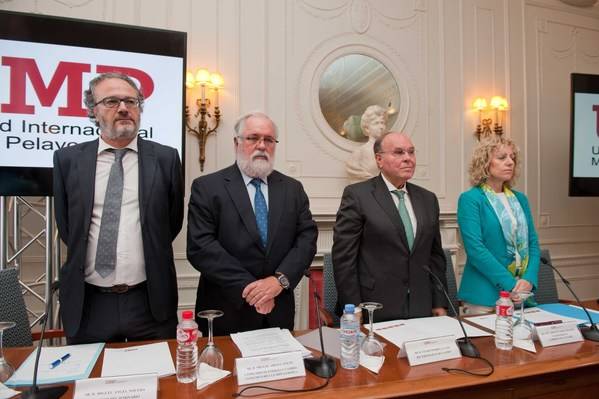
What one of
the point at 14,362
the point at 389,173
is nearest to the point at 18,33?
the point at 14,362

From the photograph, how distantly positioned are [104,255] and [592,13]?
233 inches

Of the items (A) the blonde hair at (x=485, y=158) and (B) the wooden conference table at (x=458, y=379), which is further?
(A) the blonde hair at (x=485, y=158)

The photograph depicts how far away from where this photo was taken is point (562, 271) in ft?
14.8

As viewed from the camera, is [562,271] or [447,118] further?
[562,271]

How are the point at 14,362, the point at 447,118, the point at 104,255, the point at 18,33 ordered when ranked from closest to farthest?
the point at 14,362, the point at 104,255, the point at 18,33, the point at 447,118

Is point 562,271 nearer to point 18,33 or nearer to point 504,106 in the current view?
point 504,106

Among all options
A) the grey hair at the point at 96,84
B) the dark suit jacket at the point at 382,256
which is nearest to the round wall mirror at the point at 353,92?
the dark suit jacket at the point at 382,256

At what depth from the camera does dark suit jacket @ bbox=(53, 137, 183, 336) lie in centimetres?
141

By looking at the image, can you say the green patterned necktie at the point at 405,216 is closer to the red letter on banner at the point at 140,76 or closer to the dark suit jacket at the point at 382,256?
the dark suit jacket at the point at 382,256

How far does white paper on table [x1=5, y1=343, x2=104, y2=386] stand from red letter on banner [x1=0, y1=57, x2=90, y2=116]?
1.81 metres

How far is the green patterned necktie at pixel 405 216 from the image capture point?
70.7 inches

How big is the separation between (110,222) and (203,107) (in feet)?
6.48

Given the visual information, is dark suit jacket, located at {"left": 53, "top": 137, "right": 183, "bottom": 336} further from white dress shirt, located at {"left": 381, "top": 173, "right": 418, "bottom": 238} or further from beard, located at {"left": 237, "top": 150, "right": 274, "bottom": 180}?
white dress shirt, located at {"left": 381, "top": 173, "right": 418, "bottom": 238}

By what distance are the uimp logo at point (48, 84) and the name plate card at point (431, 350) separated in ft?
8.08
